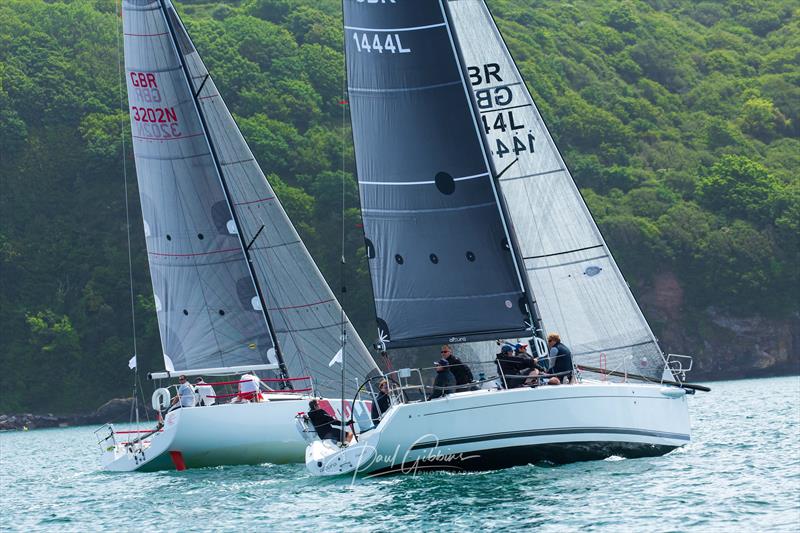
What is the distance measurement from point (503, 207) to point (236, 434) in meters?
7.89

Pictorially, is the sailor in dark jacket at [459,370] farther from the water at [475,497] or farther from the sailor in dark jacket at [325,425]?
the sailor in dark jacket at [325,425]

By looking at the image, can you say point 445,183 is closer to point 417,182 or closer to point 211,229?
point 417,182

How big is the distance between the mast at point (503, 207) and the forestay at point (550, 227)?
20cm

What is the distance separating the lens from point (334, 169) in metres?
80.9

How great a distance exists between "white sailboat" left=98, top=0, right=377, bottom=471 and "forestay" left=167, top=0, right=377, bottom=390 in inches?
0.9

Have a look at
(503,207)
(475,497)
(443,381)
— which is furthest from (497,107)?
(475,497)

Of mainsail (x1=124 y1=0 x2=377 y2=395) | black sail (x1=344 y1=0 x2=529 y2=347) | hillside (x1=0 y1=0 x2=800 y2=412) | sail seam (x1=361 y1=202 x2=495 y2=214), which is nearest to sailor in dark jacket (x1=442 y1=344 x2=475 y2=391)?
black sail (x1=344 y1=0 x2=529 y2=347)

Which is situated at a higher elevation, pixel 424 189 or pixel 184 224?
pixel 184 224

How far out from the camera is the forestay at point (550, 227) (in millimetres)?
20969

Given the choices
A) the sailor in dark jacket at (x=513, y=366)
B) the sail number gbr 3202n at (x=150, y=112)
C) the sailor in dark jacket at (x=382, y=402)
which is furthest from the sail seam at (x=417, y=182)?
the sail number gbr 3202n at (x=150, y=112)

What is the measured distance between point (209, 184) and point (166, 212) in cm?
115

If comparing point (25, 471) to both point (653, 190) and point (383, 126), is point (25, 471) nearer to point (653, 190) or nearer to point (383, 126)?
point (383, 126)

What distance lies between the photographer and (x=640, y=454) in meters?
19.9

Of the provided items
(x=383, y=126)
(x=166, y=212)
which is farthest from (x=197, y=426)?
(x=383, y=126)
